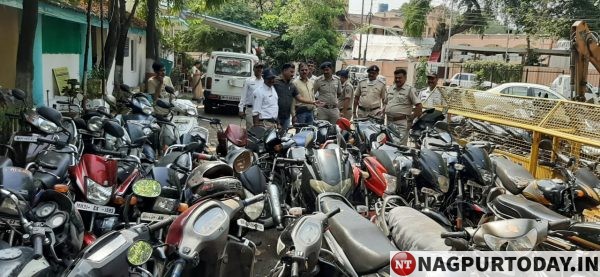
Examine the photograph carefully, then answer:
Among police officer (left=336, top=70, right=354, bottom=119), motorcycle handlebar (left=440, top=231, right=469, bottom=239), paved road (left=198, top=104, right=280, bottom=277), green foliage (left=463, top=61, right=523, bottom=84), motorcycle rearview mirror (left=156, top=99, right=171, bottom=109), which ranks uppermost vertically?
green foliage (left=463, top=61, right=523, bottom=84)

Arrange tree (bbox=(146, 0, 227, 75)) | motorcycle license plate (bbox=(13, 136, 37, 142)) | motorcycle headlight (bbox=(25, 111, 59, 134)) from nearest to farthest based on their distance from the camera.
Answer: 1. motorcycle license plate (bbox=(13, 136, 37, 142))
2. motorcycle headlight (bbox=(25, 111, 59, 134))
3. tree (bbox=(146, 0, 227, 75))

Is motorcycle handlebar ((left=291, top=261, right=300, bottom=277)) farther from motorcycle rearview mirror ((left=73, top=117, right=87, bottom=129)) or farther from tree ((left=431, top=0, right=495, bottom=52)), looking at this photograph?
tree ((left=431, top=0, right=495, bottom=52))

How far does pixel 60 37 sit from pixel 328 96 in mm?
8794

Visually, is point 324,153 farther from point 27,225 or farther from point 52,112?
point 52,112

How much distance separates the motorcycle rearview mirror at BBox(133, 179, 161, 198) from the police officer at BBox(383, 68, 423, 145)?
518 centimetres

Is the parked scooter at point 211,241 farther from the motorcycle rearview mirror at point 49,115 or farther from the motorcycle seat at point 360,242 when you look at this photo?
the motorcycle rearview mirror at point 49,115

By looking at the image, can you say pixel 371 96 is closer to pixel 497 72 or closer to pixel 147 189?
pixel 147 189

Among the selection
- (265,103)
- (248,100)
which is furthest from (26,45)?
(265,103)

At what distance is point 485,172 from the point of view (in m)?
4.96

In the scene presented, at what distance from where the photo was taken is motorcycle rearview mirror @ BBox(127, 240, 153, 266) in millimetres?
2240

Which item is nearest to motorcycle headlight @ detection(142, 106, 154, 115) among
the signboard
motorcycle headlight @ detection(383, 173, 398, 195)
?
motorcycle headlight @ detection(383, 173, 398, 195)

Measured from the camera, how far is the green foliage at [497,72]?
27266mm

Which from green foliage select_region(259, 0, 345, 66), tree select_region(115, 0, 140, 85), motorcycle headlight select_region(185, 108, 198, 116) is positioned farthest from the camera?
green foliage select_region(259, 0, 345, 66)

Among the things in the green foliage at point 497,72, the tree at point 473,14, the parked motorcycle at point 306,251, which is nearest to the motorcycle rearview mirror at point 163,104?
the parked motorcycle at point 306,251
